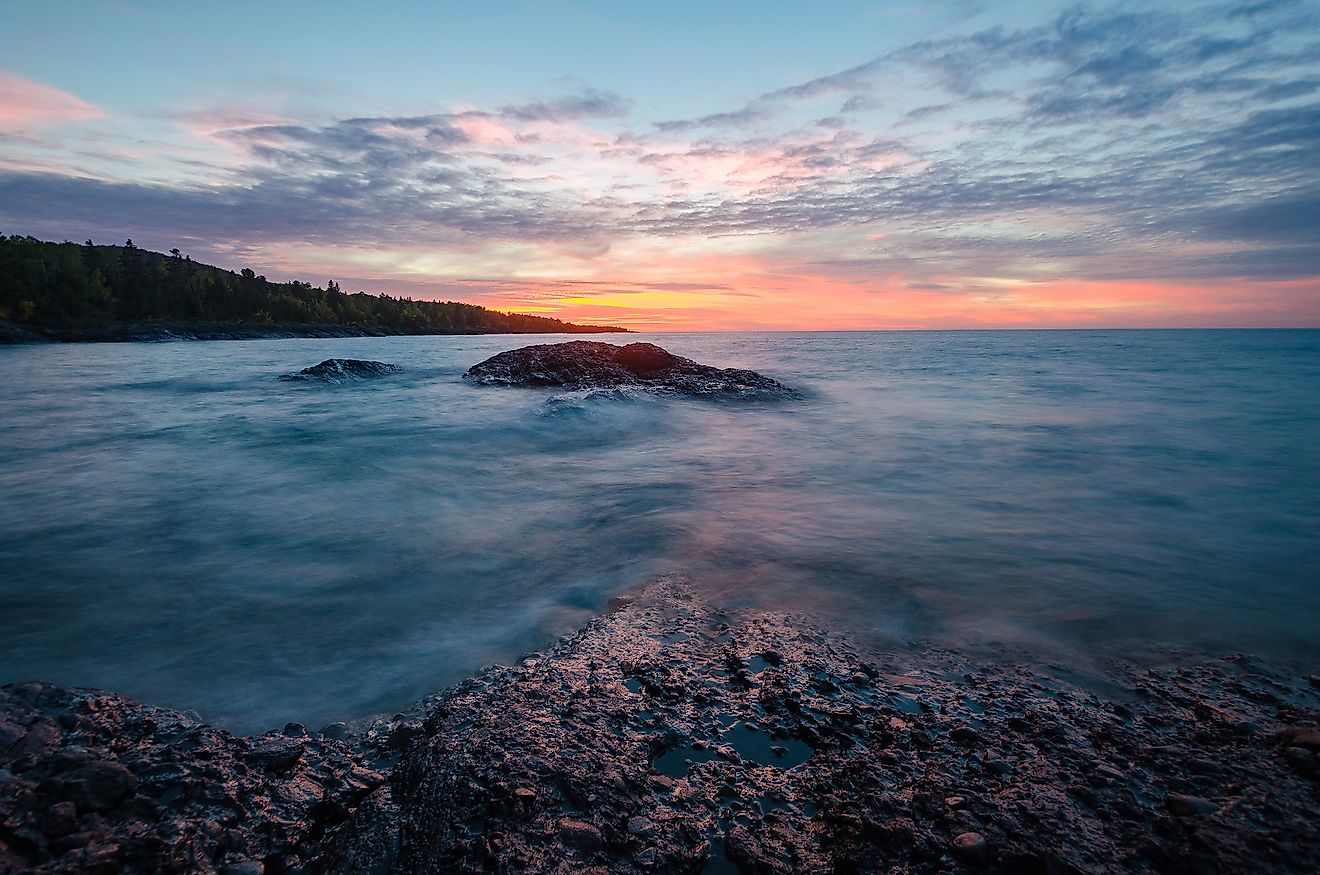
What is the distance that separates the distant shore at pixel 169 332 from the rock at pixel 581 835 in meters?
63.6

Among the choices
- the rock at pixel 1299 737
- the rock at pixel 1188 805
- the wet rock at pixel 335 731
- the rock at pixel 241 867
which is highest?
the rock at pixel 1299 737

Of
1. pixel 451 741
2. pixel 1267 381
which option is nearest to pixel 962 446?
pixel 451 741

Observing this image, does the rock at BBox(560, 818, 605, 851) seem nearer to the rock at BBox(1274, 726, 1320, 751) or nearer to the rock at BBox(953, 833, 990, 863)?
the rock at BBox(953, 833, 990, 863)

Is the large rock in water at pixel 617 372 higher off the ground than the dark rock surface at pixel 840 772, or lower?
higher

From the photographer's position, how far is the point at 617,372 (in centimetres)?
1730

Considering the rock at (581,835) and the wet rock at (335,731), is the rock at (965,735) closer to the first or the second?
the rock at (581,835)

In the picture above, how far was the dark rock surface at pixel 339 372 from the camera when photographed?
20219 millimetres

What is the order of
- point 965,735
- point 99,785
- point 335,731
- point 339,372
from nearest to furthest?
point 99,785, point 965,735, point 335,731, point 339,372

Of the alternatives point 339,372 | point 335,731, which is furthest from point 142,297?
point 335,731

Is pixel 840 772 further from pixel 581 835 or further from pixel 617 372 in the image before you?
pixel 617 372

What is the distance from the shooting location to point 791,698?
112 inches

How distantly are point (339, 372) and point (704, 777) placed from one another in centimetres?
2205

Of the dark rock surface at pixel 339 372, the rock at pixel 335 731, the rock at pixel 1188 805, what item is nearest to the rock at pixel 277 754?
the rock at pixel 335 731

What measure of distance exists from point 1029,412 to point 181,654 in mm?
16681
